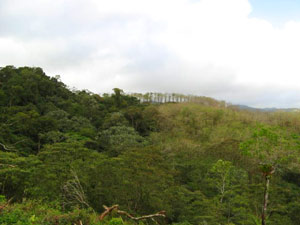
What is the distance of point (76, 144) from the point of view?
14.8m

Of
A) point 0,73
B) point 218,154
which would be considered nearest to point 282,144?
point 218,154

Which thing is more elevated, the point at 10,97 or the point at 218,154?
the point at 10,97

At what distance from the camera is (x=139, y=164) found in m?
13.0

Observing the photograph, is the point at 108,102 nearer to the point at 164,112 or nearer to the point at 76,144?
the point at 164,112

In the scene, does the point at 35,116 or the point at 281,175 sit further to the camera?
the point at 35,116

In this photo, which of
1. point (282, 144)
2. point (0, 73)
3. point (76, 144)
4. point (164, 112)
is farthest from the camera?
point (164, 112)

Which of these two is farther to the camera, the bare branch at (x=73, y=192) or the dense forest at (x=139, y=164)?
the bare branch at (x=73, y=192)

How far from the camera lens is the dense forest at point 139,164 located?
30.2 feet

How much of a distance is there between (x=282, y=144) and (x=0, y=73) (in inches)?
1462

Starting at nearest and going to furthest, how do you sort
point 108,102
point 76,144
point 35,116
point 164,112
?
point 76,144 → point 35,116 → point 164,112 → point 108,102

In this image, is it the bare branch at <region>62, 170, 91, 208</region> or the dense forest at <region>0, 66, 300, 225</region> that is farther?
the bare branch at <region>62, 170, 91, 208</region>

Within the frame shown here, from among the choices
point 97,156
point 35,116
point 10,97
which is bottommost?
point 97,156

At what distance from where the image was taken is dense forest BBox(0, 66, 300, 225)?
9195 mm

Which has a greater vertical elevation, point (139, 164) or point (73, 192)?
point (139, 164)
